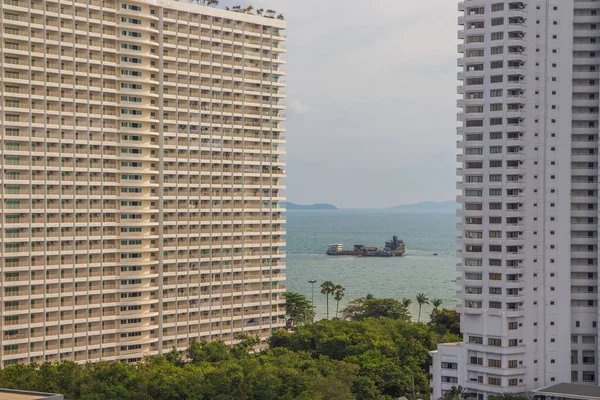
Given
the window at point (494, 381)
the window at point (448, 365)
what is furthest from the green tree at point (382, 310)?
the window at point (494, 381)

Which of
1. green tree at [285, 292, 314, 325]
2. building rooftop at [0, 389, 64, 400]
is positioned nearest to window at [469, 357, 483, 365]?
building rooftop at [0, 389, 64, 400]

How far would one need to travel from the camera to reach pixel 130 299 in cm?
11688

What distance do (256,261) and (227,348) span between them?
63.9 feet

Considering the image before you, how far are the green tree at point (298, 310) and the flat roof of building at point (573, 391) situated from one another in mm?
71372

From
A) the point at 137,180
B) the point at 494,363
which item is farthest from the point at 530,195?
the point at 137,180

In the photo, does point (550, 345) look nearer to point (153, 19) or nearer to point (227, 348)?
point (227, 348)

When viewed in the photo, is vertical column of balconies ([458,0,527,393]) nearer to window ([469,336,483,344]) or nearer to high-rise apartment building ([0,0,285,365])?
window ([469,336,483,344])

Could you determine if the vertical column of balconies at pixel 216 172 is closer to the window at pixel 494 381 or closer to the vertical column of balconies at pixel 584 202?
the window at pixel 494 381

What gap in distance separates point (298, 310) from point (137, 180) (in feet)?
178

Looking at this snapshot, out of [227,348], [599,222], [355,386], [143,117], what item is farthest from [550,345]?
[143,117]

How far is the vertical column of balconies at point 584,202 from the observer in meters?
98.8

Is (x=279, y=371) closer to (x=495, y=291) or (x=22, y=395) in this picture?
(x=495, y=291)

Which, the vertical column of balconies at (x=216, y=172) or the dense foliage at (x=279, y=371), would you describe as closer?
the dense foliage at (x=279, y=371)

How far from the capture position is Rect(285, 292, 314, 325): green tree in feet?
534
